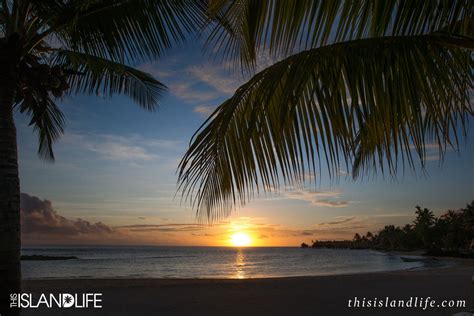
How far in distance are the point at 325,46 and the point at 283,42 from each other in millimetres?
270

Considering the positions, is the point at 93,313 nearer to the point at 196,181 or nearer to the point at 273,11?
the point at 196,181

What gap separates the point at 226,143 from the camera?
2455 millimetres

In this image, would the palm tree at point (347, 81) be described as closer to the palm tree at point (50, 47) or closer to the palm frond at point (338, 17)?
the palm frond at point (338, 17)

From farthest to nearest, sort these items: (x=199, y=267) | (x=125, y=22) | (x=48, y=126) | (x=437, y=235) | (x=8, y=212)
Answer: (x=437, y=235)
(x=199, y=267)
(x=48, y=126)
(x=125, y=22)
(x=8, y=212)

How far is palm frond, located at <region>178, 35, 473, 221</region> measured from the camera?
1.88 meters

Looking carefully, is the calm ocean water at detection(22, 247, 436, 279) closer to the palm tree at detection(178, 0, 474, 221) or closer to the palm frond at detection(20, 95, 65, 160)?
the palm frond at detection(20, 95, 65, 160)

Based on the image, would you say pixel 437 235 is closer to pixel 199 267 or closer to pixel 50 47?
pixel 199 267

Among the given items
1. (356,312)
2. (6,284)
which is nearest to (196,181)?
(6,284)

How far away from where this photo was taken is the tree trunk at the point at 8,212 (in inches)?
150

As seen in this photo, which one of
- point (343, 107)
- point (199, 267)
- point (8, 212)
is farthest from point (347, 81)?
point (199, 267)

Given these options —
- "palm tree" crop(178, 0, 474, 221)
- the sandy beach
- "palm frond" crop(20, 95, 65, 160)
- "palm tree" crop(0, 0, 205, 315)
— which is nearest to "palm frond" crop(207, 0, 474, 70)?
"palm tree" crop(178, 0, 474, 221)

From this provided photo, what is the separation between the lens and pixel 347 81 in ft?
6.46

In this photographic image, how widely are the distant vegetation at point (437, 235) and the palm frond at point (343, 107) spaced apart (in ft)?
132

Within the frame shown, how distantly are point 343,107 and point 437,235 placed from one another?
79413 millimetres
